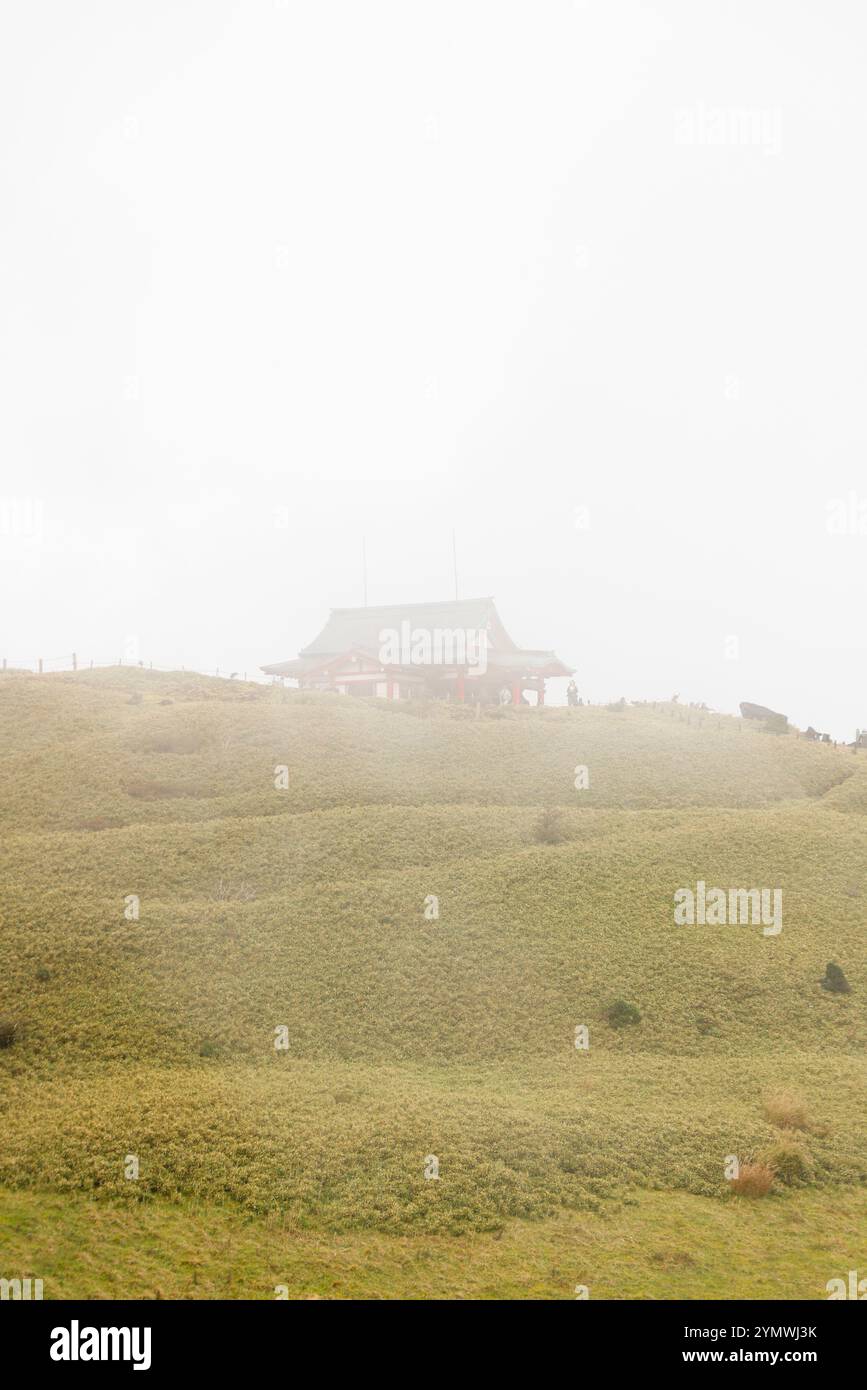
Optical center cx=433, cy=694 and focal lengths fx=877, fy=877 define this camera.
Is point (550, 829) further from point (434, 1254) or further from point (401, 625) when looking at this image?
point (401, 625)

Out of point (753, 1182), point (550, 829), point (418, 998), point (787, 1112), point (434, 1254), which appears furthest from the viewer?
point (550, 829)

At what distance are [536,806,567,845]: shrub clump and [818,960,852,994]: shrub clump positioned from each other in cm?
1244

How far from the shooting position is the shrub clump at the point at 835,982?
28.0m

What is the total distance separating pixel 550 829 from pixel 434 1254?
923 inches

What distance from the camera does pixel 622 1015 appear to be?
86.2ft

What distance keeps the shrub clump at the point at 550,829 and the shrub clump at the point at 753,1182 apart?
1958 cm

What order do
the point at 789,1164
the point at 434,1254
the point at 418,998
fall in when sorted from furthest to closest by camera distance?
the point at 418,998, the point at 789,1164, the point at 434,1254

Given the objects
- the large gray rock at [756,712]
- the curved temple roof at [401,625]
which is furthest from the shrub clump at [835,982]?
the curved temple roof at [401,625]

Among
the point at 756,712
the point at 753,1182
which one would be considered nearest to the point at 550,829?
the point at 753,1182

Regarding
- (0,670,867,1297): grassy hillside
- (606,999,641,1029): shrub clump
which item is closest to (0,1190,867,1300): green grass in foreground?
(0,670,867,1297): grassy hillside

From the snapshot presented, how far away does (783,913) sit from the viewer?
32781 mm

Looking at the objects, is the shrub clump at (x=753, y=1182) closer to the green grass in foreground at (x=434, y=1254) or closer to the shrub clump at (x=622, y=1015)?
the green grass in foreground at (x=434, y=1254)
